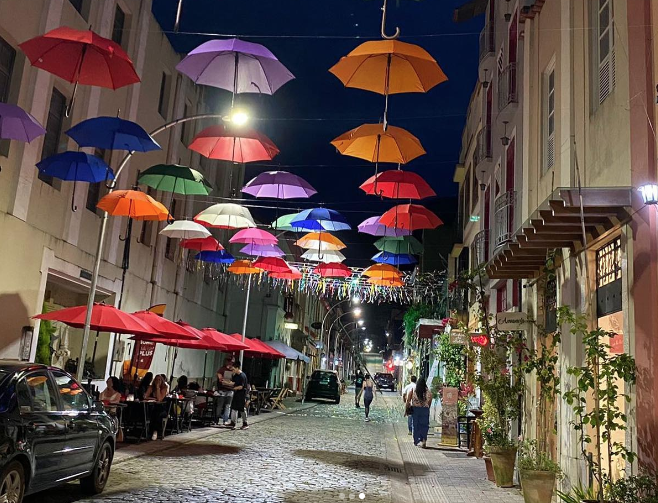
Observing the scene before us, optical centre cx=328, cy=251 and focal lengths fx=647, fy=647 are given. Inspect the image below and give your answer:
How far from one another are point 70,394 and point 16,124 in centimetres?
510

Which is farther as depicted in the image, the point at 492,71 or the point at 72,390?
the point at 492,71

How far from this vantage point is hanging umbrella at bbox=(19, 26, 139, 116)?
398 inches

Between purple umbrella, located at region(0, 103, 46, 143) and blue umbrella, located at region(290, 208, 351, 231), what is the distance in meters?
9.22

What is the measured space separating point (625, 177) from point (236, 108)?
7.85 metres

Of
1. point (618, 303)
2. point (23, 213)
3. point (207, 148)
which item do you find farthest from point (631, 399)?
point (23, 213)

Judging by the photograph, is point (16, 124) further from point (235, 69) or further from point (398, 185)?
point (398, 185)

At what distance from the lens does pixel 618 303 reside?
338 inches

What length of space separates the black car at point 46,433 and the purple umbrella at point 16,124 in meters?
4.71

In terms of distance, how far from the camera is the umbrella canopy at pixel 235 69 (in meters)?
11.5

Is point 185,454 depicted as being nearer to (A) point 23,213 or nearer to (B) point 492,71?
(A) point 23,213

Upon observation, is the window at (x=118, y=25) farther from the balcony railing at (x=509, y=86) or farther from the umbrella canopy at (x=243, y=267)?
the balcony railing at (x=509, y=86)

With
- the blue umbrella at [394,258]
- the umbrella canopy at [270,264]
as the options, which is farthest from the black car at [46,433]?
the blue umbrella at [394,258]

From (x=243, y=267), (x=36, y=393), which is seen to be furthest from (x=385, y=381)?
(x=36, y=393)

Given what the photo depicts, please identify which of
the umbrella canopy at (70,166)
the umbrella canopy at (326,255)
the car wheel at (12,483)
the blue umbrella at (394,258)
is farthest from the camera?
the umbrella canopy at (326,255)
